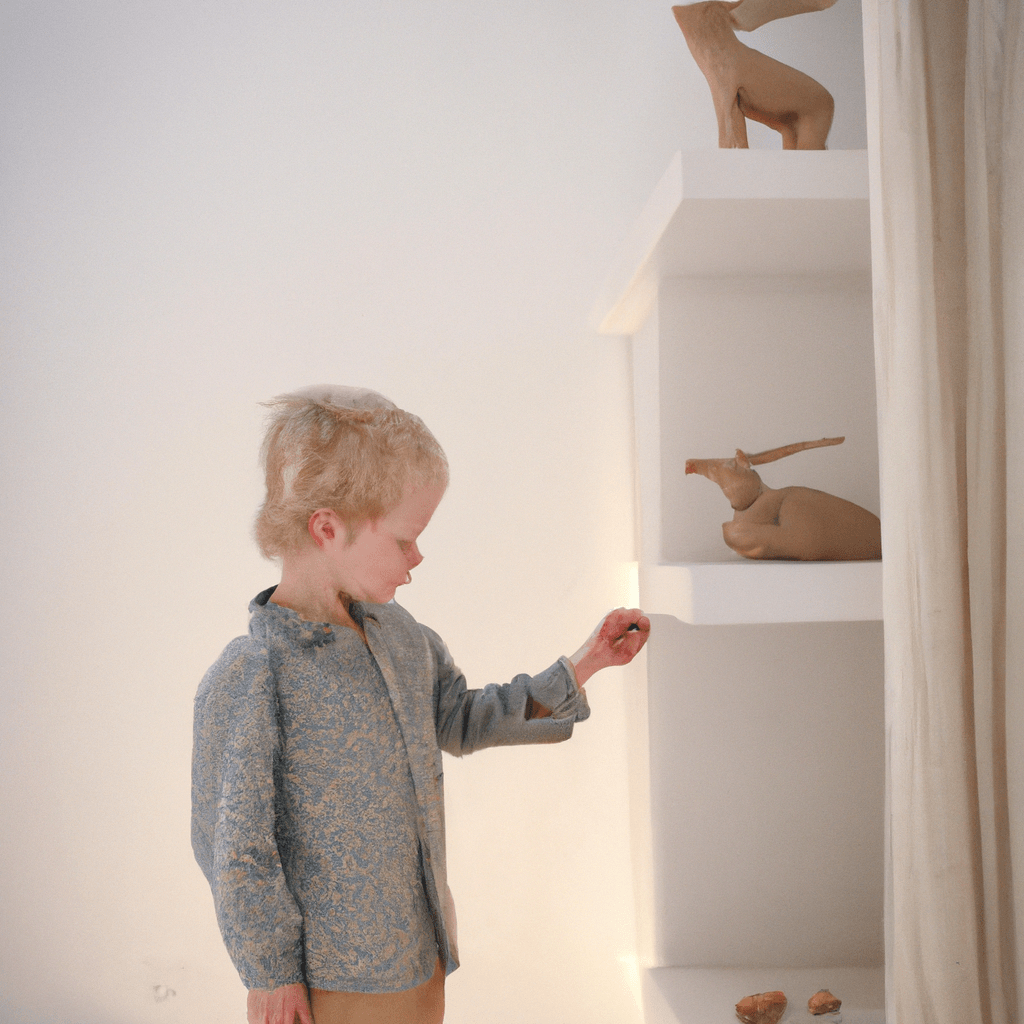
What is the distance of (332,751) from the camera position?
719mm

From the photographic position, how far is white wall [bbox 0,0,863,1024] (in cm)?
121

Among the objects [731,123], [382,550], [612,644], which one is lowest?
[612,644]

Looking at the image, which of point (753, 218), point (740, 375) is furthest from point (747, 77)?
point (740, 375)

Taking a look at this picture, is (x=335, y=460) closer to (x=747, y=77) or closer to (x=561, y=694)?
(x=561, y=694)

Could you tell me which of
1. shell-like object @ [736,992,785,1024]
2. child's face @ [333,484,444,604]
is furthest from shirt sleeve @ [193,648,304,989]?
shell-like object @ [736,992,785,1024]

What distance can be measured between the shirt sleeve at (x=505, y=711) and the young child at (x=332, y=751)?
0.04 m

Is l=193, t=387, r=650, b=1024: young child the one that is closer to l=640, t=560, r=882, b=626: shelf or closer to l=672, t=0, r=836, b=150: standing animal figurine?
l=640, t=560, r=882, b=626: shelf

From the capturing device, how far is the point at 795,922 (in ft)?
3.48

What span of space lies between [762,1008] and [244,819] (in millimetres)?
611

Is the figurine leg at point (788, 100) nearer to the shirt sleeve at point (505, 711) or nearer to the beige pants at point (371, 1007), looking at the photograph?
the shirt sleeve at point (505, 711)

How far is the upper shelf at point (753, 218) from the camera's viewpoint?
772mm

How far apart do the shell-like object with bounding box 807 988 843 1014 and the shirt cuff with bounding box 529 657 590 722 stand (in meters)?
0.44

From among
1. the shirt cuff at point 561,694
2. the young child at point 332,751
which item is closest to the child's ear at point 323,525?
the young child at point 332,751

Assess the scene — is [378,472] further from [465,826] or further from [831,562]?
[465,826]
